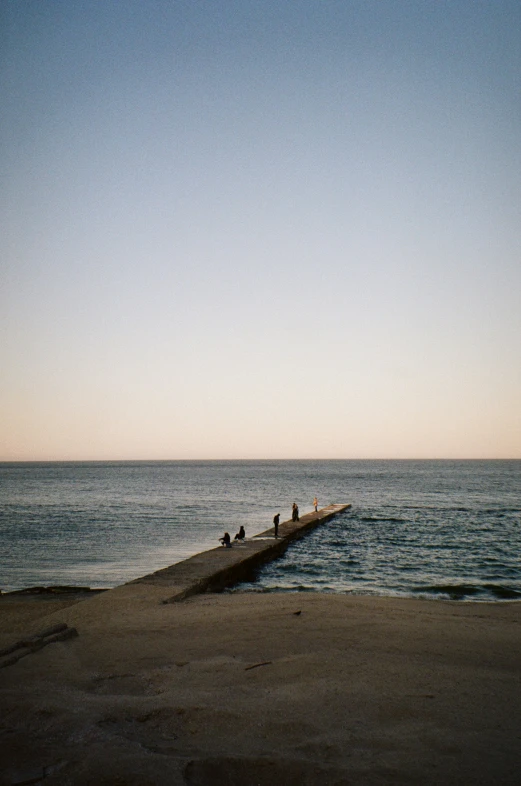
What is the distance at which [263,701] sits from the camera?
6.38 m

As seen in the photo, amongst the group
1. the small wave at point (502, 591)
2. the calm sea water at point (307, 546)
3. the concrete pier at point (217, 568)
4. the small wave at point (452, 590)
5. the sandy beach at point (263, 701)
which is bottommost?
the calm sea water at point (307, 546)

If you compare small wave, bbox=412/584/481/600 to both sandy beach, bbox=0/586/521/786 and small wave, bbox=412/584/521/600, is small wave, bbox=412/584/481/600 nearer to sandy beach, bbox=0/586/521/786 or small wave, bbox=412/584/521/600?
small wave, bbox=412/584/521/600

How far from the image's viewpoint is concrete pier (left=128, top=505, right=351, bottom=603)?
1455 centimetres

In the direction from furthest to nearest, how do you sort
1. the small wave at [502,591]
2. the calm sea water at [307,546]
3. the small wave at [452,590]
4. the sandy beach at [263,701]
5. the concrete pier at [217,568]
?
1. the calm sea water at [307,546]
2. the small wave at [452,590]
3. the small wave at [502,591]
4. the concrete pier at [217,568]
5. the sandy beach at [263,701]

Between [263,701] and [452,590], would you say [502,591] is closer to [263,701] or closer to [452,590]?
[452,590]

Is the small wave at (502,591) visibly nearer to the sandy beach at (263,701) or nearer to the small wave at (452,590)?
the small wave at (452,590)

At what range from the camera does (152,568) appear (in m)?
20.5

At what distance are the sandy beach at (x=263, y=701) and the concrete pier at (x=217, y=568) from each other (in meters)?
3.35

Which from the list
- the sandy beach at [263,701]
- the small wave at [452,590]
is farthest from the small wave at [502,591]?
the sandy beach at [263,701]

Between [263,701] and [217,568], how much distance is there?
11.2 meters

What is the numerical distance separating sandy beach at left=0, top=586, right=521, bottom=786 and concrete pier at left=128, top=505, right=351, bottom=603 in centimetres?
335

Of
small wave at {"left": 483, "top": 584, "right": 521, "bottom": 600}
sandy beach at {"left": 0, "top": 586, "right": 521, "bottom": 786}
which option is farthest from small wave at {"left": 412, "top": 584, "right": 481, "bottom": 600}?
sandy beach at {"left": 0, "top": 586, "right": 521, "bottom": 786}

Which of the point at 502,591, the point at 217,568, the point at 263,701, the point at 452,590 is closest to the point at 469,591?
the point at 452,590

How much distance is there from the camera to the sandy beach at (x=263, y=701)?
4855 millimetres
